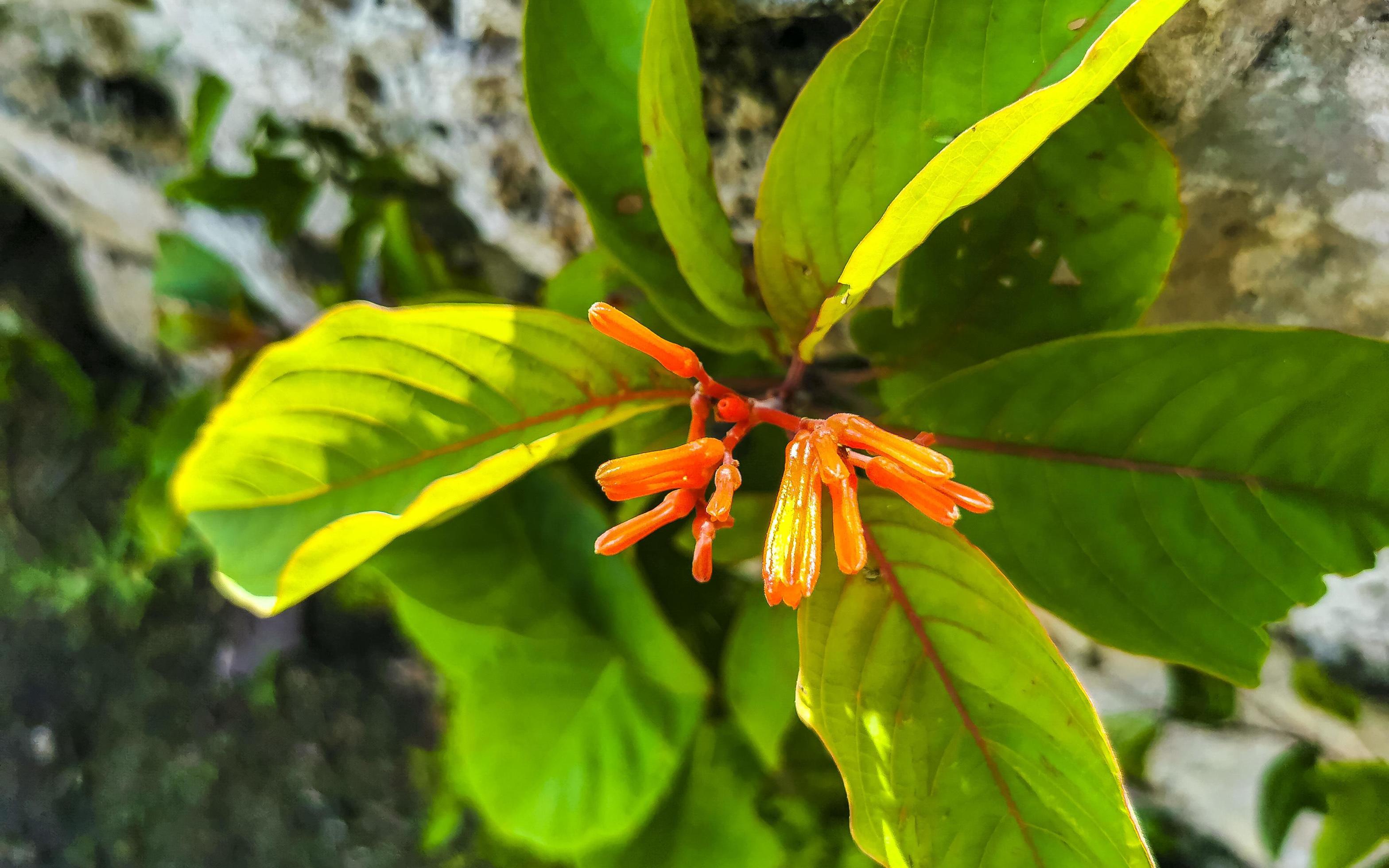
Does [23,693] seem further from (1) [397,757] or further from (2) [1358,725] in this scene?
(2) [1358,725]

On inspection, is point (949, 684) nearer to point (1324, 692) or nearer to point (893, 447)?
point (893, 447)

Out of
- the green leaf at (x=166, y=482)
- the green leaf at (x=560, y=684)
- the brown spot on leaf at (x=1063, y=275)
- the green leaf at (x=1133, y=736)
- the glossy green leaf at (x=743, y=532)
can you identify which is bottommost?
the green leaf at (x=166, y=482)

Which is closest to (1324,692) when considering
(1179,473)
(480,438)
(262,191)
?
(1179,473)

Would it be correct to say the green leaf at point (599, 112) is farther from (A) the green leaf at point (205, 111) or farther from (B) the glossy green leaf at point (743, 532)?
(A) the green leaf at point (205, 111)

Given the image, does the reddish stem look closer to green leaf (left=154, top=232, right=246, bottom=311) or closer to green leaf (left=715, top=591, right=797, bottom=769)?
green leaf (left=715, top=591, right=797, bottom=769)

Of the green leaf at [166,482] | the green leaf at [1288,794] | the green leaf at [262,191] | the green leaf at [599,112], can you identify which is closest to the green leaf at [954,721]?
the green leaf at [599,112]

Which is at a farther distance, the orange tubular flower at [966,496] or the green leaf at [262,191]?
the green leaf at [262,191]
